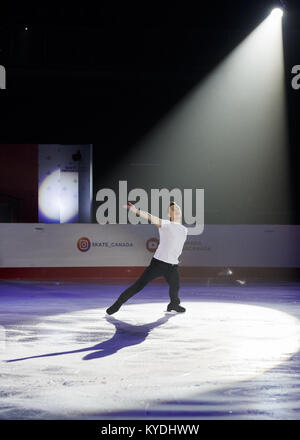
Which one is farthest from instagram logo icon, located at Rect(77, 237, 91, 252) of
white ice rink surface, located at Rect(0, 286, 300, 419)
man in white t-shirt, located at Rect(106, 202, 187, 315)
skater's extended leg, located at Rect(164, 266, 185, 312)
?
man in white t-shirt, located at Rect(106, 202, 187, 315)

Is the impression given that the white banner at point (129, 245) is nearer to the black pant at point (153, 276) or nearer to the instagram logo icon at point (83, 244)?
the instagram logo icon at point (83, 244)

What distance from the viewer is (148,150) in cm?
2222

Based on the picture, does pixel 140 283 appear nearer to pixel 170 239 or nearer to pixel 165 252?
pixel 165 252

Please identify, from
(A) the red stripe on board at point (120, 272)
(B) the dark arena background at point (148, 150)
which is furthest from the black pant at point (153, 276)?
(A) the red stripe on board at point (120, 272)

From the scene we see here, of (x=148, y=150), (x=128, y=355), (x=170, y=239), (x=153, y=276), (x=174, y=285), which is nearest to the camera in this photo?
(x=128, y=355)

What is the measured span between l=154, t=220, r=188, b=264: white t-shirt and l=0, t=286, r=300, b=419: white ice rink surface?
3.19 feet

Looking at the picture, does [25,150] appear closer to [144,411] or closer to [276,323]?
[276,323]

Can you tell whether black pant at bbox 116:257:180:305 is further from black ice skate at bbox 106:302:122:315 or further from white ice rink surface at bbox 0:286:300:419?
white ice rink surface at bbox 0:286:300:419

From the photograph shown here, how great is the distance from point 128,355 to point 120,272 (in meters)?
10.0

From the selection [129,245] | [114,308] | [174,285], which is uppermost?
[129,245]

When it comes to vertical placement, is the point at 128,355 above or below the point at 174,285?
below

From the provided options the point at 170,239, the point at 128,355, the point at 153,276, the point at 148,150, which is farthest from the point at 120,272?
the point at 128,355

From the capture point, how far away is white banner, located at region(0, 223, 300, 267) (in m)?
16.4

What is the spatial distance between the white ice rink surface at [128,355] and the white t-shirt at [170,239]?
973 millimetres
